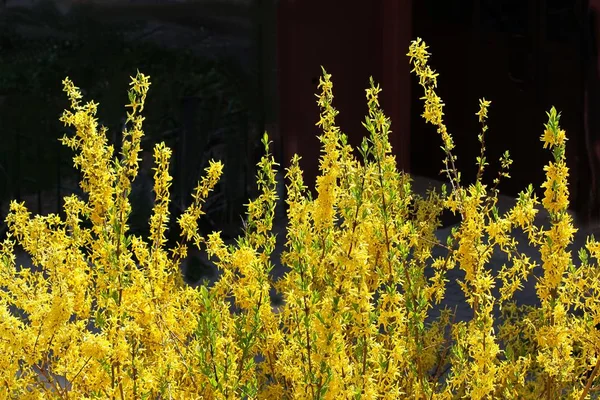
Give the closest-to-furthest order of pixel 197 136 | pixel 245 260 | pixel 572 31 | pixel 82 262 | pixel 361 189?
pixel 361 189 < pixel 245 260 < pixel 82 262 < pixel 572 31 < pixel 197 136

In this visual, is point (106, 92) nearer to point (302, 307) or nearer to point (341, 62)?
point (341, 62)

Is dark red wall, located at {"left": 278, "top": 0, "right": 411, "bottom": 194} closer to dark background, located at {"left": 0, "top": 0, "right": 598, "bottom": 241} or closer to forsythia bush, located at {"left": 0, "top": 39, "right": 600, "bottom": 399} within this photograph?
dark background, located at {"left": 0, "top": 0, "right": 598, "bottom": 241}

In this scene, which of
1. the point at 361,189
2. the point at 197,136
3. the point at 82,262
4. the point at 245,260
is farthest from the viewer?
the point at 197,136

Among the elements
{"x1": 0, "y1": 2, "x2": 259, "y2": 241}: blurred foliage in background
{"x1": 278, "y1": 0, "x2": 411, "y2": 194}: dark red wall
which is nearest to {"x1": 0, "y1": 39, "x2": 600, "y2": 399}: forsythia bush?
{"x1": 0, "y1": 2, "x2": 259, "y2": 241}: blurred foliage in background

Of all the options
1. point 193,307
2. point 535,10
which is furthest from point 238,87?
point 193,307

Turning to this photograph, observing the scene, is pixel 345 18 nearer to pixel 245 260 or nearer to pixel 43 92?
pixel 43 92

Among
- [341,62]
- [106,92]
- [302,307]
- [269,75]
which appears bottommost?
[302,307]

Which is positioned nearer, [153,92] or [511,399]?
[511,399]

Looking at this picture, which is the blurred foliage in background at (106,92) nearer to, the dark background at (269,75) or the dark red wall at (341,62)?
the dark background at (269,75)

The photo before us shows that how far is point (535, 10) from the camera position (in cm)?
773

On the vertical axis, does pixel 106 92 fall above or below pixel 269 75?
below

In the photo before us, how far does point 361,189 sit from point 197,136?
16.2 ft

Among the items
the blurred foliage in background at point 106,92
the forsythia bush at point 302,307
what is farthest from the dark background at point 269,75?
the forsythia bush at point 302,307

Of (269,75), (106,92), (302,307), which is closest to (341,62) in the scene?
(269,75)
